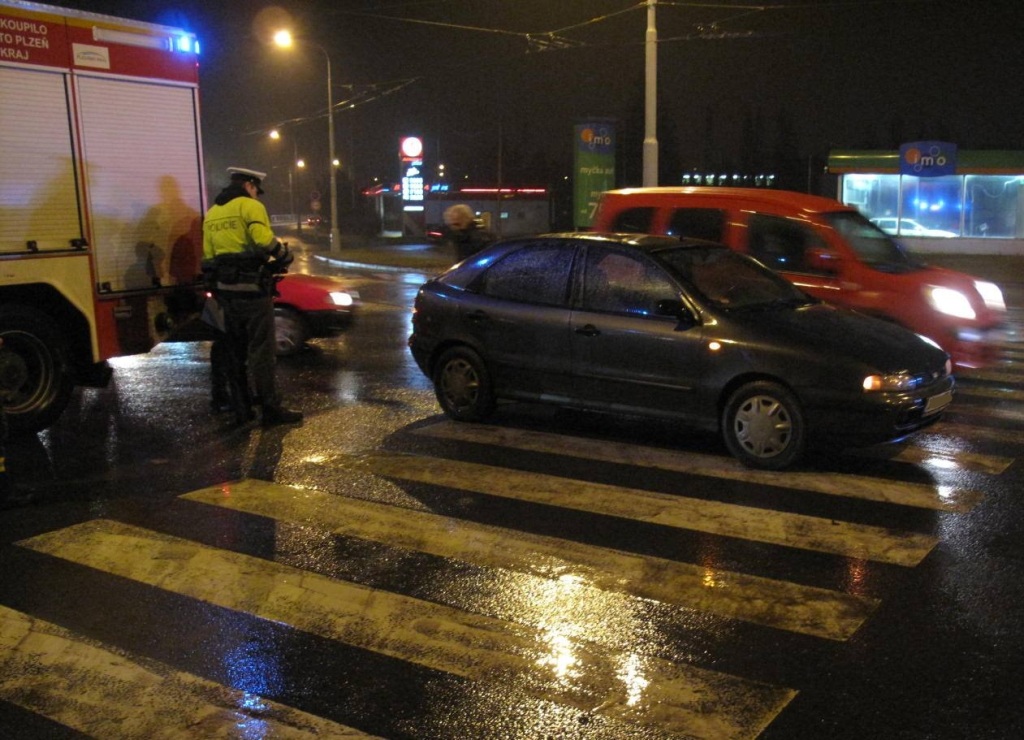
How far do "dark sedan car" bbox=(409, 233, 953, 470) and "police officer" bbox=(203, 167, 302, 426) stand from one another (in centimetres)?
127

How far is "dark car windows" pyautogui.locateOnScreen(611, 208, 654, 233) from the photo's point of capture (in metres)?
10.1

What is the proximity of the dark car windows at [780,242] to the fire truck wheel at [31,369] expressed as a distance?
623 cm

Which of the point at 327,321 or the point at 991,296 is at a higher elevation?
the point at 991,296

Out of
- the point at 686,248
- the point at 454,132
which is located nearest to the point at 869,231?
the point at 686,248

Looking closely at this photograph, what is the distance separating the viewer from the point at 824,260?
9172 millimetres

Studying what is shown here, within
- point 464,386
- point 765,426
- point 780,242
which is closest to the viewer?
point 765,426

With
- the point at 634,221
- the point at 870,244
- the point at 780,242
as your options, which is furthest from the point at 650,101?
the point at 780,242

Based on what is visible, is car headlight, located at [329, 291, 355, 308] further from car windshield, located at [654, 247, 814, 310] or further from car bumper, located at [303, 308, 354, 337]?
car windshield, located at [654, 247, 814, 310]

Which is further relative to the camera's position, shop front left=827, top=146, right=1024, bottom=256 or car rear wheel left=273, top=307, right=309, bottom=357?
shop front left=827, top=146, right=1024, bottom=256

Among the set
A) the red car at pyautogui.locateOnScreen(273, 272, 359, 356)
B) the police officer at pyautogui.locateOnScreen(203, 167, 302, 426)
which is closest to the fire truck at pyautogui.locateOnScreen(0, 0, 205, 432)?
the police officer at pyautogui.locateOnScreen(203, 167, 302, 426)

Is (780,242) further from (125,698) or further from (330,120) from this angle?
(330,120)

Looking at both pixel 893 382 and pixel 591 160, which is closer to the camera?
pixel 893 382

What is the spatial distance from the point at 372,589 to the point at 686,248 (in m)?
4.04

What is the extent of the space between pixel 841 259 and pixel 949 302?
110cm
